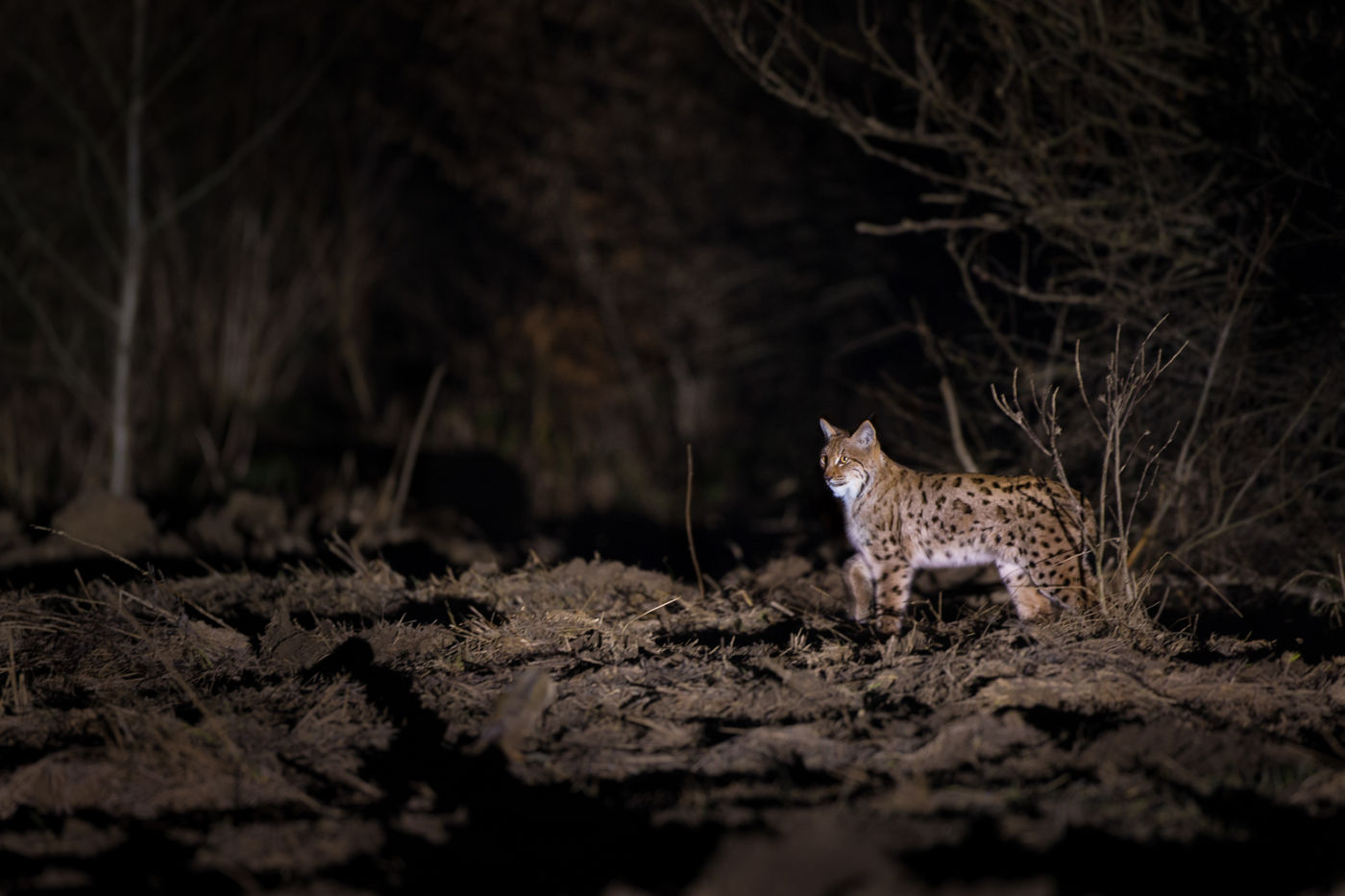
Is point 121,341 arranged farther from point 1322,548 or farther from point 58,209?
point 1322,548

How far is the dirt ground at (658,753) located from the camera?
3158 millimetres

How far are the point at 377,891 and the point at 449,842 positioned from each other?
1.06ft

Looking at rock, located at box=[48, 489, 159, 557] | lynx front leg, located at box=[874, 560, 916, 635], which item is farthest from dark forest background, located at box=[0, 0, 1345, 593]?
lynx front leg, located at box=[874, 560, 916, 635]

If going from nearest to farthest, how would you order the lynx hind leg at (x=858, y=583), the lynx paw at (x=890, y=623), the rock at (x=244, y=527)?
1. the lynx paw at (x=890, y=623)
2. the lynx hind leg at (x=858, y=583)
3. the rock at (x=244, y=527)

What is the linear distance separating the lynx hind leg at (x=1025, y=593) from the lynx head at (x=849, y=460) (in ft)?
2.86

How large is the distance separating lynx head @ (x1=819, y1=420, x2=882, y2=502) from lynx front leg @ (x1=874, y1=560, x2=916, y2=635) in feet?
1.54

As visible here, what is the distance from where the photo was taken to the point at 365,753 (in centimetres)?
414

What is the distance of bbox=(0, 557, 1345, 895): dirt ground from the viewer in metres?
3.16

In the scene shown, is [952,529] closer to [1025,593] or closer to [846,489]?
[1025,593]

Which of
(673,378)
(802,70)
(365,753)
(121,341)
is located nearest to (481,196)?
(673,378)

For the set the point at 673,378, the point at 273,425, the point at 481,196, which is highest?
the point at 481,196

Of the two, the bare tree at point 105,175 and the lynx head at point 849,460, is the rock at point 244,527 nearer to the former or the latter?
the bare tree at point 105,175

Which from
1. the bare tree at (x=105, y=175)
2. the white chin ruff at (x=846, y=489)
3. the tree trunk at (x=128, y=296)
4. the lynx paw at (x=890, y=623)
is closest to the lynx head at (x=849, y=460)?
the white chin ruff at (x=846, y=489)

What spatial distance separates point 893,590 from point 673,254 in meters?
9.30
